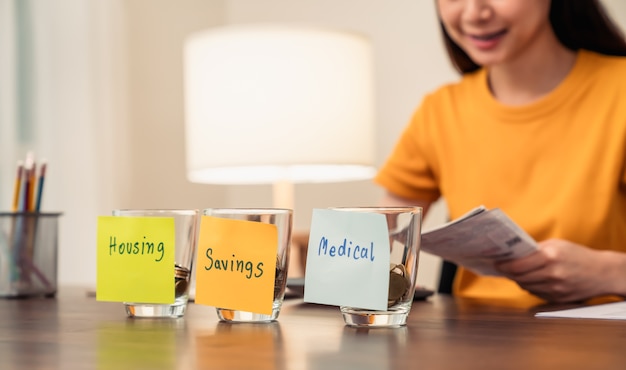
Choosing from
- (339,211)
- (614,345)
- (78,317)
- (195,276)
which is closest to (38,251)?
(78,317)

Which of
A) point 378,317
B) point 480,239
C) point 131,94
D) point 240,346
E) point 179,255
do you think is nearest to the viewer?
point 240,346

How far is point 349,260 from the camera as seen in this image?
696mm

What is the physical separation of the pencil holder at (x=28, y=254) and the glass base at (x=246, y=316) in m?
0.53

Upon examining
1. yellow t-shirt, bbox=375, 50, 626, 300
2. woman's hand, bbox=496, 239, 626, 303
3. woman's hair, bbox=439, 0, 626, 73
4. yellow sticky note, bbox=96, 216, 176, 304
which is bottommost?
woman's hand, bbox=496, 239, 626, 303

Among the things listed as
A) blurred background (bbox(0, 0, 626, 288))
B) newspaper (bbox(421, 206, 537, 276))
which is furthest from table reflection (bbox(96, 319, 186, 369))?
blurred background (bbox(0, 0, 626, 288))

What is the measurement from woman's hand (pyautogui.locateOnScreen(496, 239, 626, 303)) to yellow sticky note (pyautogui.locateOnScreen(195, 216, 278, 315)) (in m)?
0.49

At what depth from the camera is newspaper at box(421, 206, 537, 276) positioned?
91cm

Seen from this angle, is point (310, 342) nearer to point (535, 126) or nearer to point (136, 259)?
point (136, 259)

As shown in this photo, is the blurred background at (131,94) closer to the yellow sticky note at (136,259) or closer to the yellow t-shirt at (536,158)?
the yellow t-shirt at (536,158)

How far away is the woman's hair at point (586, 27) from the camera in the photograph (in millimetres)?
1507

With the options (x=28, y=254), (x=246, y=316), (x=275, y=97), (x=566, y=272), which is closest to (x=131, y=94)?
(x=275, y=97)

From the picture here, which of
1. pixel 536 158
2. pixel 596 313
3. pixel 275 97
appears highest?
pixel 275 97

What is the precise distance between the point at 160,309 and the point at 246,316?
0.11 meters

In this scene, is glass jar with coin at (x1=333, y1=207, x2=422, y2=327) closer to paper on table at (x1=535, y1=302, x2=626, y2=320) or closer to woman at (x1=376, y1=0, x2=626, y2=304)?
paper on table at (x1=535, y1=302, x2=626, y2=320)
